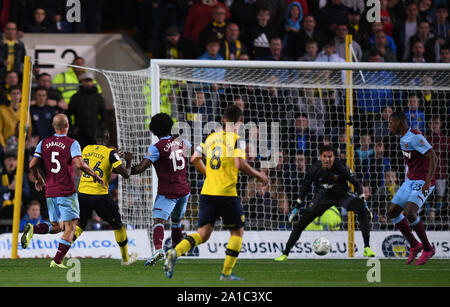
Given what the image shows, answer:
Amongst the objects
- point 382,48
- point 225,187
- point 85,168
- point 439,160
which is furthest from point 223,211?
point 382,48

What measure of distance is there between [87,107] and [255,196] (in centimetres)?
330

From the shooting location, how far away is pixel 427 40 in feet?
58.0

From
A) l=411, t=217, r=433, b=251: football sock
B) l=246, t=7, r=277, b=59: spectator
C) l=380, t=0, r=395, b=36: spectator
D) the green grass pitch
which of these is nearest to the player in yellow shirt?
the green grass pitch

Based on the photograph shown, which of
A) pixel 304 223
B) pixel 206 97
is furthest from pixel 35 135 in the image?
pixel 304 223

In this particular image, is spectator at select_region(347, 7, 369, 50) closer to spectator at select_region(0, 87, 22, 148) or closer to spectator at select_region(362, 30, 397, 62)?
spectator at select_region(362, 30, 397, 62)

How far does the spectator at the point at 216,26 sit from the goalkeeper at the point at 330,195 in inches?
165

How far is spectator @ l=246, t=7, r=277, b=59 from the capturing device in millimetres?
17297

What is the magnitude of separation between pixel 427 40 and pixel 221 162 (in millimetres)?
9070

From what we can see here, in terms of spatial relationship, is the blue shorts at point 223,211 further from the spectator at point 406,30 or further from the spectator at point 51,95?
the spectator at point 406,30

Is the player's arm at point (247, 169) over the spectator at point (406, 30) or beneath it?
beneath

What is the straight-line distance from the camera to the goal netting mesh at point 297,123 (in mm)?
14994

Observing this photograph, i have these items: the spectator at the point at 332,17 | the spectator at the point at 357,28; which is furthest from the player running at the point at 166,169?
the spectator at the point at 332,17

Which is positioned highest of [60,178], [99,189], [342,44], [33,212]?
[342,44]

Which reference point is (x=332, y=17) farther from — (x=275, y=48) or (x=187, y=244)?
(x=187, y=244)
